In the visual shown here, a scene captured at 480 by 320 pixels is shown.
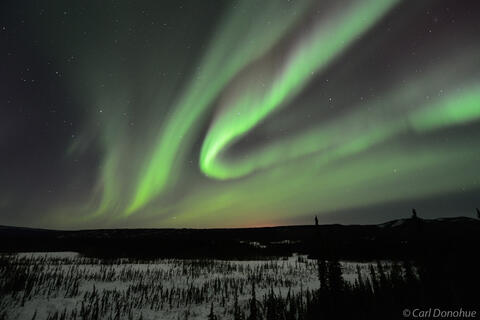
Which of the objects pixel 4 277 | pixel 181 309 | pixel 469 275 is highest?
pixel 4 277

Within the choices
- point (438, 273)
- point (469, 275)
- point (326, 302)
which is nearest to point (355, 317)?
point (326, 302)

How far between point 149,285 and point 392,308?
1224 cm

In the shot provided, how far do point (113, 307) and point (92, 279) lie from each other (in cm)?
753

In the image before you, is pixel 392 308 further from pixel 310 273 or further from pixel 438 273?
pixel 310 273

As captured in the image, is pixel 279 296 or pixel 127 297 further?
pixel 127 297

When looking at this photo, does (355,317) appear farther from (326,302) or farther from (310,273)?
(310,273)

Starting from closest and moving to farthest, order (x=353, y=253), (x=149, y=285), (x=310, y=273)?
(x=149, y=285), (x=310, y=273), (x=353, y=253)

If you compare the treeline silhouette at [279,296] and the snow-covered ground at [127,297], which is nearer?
the treeline silhouette at [279,296]

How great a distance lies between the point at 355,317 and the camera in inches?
287

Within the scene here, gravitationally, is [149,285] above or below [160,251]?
below

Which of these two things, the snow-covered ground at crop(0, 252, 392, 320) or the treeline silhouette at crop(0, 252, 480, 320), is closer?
the treeline silhouette at crop(0, 252, 480, 320)

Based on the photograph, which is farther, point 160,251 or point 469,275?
point 160,251

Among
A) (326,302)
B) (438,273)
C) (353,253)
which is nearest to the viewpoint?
(326,302)

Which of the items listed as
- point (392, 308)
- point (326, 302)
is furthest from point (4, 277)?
point (392, 308)
